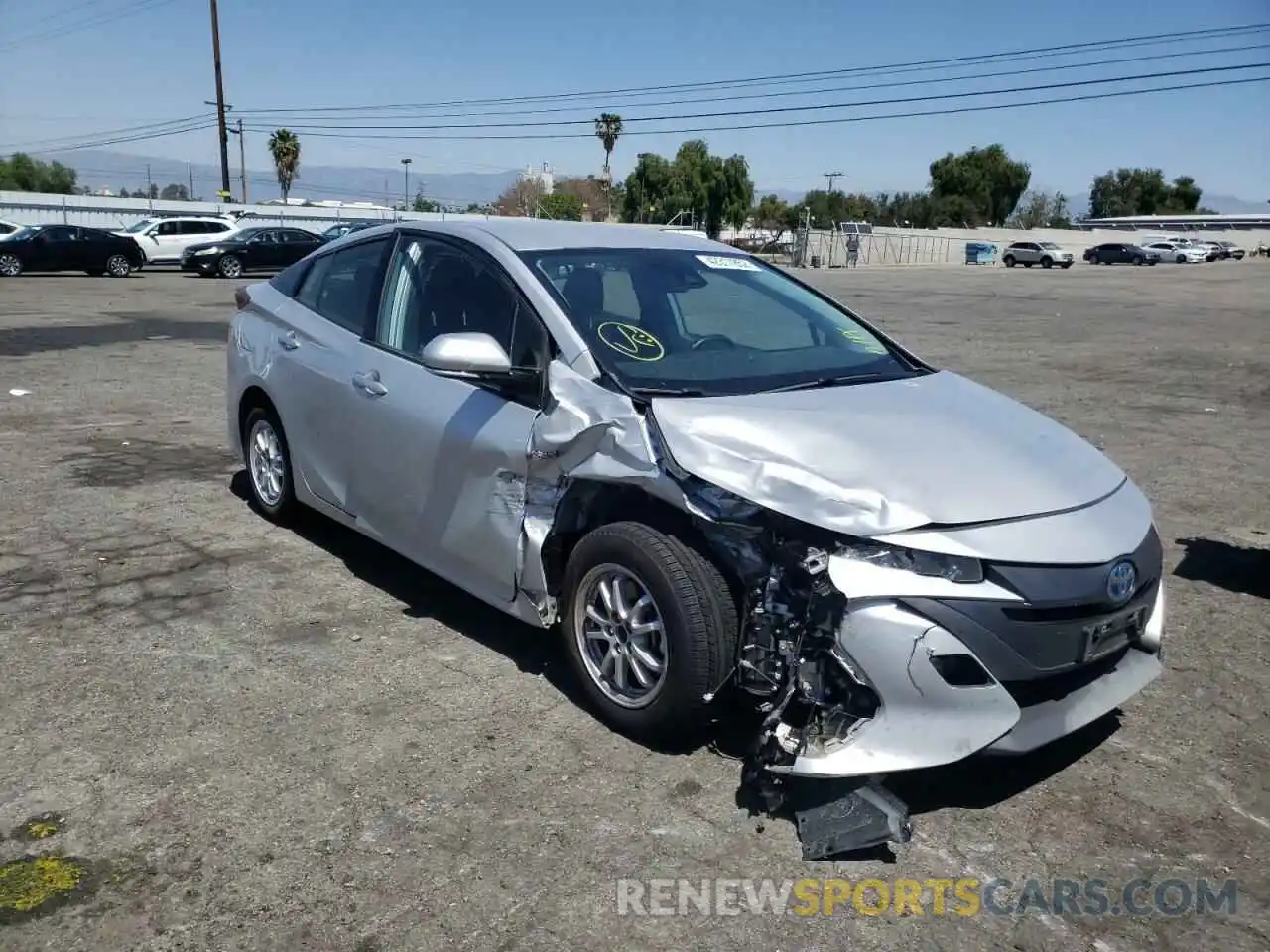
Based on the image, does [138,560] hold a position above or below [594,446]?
below

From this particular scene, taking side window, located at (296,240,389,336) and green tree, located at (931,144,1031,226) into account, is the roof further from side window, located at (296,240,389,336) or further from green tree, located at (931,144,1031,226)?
green tree, located at (931,144,1031,226)

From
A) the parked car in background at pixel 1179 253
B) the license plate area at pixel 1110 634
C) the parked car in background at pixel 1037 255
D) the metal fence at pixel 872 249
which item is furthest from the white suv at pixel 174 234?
the parked car in background at pixel 1179 253

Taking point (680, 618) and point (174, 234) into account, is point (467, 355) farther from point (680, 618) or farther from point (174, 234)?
point (174, 234)

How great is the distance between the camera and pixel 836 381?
4.07 m

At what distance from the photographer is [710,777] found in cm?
351

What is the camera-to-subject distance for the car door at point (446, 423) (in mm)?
3998

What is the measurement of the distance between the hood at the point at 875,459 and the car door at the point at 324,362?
1893mm

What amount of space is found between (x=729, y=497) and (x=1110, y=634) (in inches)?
47.5

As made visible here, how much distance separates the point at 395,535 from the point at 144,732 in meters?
1.28

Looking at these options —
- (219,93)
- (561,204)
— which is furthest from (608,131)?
(219,93)

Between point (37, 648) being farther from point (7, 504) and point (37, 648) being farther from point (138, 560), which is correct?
point (7, 504)

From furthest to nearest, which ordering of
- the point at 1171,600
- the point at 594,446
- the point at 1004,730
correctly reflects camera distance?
the point at 1171,600 → the point at 594,446 → the point at 1004,730

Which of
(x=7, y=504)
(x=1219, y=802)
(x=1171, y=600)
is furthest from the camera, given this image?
(x=7, y=504)

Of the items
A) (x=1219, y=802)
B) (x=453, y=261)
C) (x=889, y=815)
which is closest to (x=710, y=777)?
(x=889, y=815)
